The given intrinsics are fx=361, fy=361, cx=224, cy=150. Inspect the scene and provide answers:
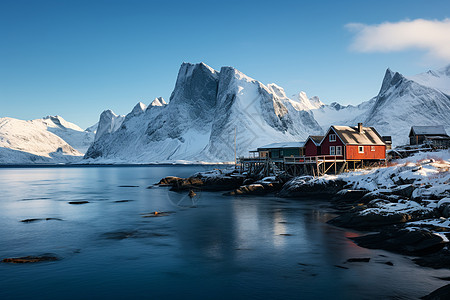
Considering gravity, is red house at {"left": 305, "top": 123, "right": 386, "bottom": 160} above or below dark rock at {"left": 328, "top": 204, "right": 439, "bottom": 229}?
above

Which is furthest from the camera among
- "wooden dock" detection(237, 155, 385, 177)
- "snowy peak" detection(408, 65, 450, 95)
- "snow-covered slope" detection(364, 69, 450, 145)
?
"snowy peak" detection(408, 65, 450, 95)

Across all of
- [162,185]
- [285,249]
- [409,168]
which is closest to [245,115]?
[162,185]

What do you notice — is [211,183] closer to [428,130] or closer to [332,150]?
[332,150]

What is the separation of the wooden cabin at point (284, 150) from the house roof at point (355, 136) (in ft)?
31.0

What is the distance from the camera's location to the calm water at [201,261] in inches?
571

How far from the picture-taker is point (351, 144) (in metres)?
51.3

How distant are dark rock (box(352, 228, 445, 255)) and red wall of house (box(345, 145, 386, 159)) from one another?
105 ft

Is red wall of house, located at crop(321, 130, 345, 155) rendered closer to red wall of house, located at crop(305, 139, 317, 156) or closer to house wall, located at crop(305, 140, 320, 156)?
house wall, located at crop(305, 140, 320, 156)

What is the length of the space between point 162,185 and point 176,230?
40899 millimetres

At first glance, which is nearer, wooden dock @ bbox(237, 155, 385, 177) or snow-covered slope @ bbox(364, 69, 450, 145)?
wooden dock @ bbox(237, 155, 385, 177)

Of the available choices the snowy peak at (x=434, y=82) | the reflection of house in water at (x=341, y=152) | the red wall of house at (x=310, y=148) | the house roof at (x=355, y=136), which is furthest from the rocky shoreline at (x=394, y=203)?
the snowy peak at (x=434, y=82)

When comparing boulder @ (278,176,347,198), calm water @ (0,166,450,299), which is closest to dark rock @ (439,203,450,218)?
calm water @ (0,166,450,299)

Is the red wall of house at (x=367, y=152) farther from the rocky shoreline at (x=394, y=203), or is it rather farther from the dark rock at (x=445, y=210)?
the dark rock at (x=445, y=210)

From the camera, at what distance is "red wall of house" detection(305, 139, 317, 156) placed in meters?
57.2
